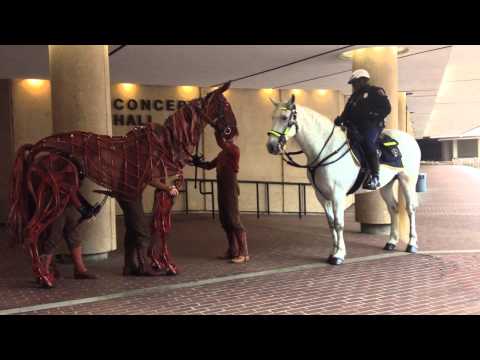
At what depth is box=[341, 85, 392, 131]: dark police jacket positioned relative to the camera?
23.5ft

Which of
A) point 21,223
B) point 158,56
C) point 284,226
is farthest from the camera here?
point 284,226

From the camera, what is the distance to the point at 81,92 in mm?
7371

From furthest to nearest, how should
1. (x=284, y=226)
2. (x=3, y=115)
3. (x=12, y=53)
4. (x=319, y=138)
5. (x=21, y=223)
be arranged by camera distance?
(x=3, y=115)
(x=284, y=226)
(x=12, y=53)
(x=319, y=138)
(x=21, y=223)

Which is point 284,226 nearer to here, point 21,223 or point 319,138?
point 319,138

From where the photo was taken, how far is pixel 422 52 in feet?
33.6

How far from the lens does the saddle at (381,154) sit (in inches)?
285

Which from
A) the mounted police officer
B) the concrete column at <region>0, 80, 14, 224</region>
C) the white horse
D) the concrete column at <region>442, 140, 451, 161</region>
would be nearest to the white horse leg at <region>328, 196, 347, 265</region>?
the white horse

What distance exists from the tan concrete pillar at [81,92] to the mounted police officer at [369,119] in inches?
137

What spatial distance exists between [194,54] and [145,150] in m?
3.85

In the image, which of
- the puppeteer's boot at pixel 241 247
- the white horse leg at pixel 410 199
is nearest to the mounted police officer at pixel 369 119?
the white horse leg at pixel 410 199

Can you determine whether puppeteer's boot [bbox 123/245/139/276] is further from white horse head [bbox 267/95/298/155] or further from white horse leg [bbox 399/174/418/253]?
white horse leg [bbox 399/174/418/253]

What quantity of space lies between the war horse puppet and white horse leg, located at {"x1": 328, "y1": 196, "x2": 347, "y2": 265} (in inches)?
71.6

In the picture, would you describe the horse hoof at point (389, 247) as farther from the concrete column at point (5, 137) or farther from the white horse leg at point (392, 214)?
the concrete column at point (5, 137)
